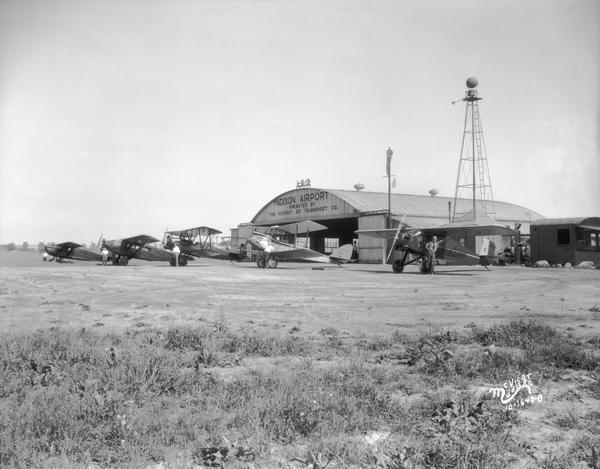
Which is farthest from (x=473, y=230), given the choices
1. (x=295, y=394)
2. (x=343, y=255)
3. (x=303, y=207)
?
(x=303, y=207)

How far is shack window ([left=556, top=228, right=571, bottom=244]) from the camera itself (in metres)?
35.6

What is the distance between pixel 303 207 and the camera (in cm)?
5091

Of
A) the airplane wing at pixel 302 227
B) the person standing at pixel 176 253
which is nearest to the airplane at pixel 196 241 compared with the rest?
the person standing at pixel 176 253

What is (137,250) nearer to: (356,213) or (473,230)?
(356,213)

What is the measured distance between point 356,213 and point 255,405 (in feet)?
134

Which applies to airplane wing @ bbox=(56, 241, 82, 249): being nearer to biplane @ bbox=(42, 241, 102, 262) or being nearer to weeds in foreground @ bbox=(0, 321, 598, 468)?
biplane @ bbox=(42, 241, 102, 262)

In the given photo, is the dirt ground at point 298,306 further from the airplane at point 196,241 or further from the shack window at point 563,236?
the shack window at point 563,236

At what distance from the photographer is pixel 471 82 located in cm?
4303

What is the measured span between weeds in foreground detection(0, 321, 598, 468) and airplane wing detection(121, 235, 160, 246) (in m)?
29.3

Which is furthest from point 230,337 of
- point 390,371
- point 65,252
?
point 65,252

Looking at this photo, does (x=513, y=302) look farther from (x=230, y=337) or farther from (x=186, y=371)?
(x=186, y=371)

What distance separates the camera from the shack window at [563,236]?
35.6 meters

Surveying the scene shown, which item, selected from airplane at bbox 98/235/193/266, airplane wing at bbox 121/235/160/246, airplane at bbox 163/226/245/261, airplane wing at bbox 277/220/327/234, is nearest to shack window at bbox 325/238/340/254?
airplane wing at bbox 277/220/327/234

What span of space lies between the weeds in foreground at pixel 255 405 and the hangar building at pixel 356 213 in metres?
35.5
